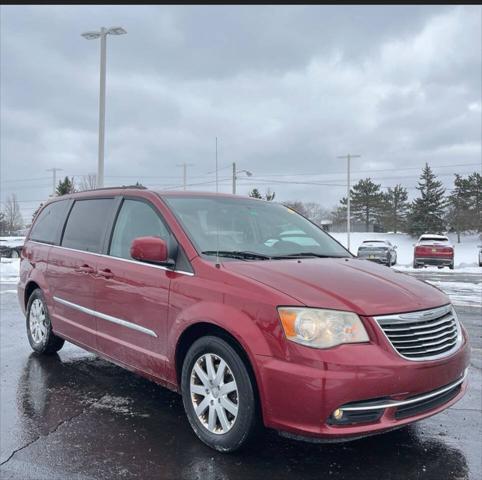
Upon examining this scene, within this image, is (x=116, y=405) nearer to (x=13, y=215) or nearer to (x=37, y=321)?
(x=37, y=321)

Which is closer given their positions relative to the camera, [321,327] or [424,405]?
[321,327]

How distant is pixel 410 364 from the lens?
2.98 m

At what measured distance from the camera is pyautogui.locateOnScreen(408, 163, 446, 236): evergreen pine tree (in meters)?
59.5

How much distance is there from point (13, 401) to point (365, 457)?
298 centimetres

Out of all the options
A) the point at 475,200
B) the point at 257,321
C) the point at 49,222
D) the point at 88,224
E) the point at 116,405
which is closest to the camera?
the point at 257,321

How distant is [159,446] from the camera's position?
3.45 metres

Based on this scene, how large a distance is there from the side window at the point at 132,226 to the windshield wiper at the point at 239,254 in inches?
21.0

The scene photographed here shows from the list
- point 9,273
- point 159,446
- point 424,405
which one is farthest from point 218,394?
point 9,273

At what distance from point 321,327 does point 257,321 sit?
1.29ft

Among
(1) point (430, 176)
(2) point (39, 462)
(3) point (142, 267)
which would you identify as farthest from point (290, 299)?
(1) point (430, 176)

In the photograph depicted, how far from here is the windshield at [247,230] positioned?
156 inches

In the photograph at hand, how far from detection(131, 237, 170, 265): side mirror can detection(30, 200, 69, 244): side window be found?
2.28 metres

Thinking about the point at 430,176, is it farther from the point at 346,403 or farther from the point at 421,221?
the point at 346,403

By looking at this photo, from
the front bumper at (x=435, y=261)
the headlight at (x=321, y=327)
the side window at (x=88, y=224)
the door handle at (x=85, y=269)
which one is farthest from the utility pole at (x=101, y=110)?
the headlight at (x=321, y=327)
